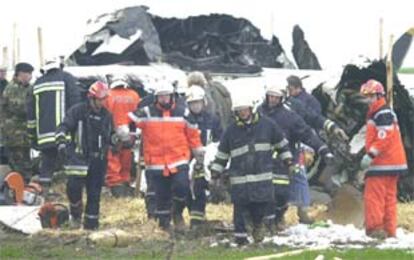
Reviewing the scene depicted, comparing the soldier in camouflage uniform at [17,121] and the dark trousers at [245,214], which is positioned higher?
the soldier in camouflage uniform at [17,121]

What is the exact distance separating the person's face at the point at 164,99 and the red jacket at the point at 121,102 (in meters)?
2.69

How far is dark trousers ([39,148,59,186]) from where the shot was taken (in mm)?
18172

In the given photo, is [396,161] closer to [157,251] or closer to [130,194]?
[157,251]

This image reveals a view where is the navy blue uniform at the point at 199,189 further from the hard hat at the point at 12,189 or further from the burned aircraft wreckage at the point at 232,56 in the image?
the hard hat at the point at 12,189

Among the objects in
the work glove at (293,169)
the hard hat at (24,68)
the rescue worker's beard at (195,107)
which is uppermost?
the hard hat at (24,68)

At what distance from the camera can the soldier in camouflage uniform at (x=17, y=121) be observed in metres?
19.5

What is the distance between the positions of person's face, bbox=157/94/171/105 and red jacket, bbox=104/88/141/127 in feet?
8.84

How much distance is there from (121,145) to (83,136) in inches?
61.4

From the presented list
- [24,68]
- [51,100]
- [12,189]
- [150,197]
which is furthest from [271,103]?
[12,189]

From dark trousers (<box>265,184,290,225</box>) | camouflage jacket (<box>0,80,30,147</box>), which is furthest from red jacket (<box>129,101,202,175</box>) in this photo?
camouflage jacket (<box>0,80,30,147</box>)

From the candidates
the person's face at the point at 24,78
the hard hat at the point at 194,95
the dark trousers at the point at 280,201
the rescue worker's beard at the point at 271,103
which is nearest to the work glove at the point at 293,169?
the dark trousers at the point at 280,201

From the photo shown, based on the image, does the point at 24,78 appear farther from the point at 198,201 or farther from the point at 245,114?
the point at 245,114

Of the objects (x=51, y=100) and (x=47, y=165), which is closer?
(x=51, y=100)

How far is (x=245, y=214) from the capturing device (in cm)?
1517
